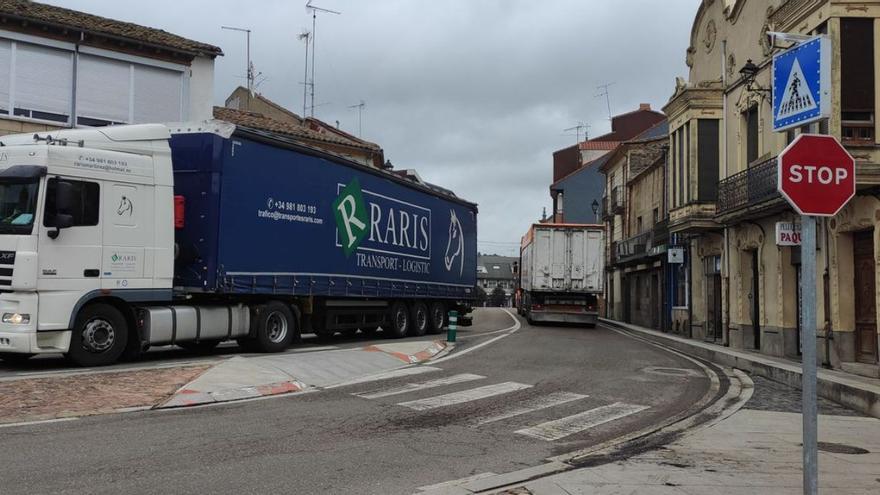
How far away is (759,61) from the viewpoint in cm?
1975

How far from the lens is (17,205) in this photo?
34.1 feet

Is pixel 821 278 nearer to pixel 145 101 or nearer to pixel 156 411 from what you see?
pixel 156 411

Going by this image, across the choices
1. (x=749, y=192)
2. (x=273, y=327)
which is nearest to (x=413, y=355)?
(x=273, y=327)

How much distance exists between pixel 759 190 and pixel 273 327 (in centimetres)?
1237

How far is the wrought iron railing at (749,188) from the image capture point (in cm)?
1729

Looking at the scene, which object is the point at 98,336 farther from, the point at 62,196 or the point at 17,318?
the point at 62,196

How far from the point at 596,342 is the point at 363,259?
24.4 feet

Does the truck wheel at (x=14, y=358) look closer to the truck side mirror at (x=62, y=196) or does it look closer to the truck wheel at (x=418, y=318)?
the truck side mirror at (x=62, y=196)

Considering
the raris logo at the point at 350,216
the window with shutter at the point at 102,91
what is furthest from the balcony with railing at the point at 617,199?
the window with shutter at the point at 102,91

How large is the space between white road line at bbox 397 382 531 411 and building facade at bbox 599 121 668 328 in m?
19.9

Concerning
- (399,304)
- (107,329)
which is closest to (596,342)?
(399,304)

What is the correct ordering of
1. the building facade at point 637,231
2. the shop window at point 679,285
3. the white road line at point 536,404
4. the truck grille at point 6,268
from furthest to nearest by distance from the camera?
the building facade at point 637,231
the shop window at point 679,285
the truck grille at point 6,268
the white road line at point 536,404

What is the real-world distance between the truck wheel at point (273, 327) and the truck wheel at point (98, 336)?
2.68 meters

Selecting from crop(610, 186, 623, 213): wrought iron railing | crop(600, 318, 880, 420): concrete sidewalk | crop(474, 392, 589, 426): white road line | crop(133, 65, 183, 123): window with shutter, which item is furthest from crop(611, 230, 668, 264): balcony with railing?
crop(474, 392, 589, 426): white road line
